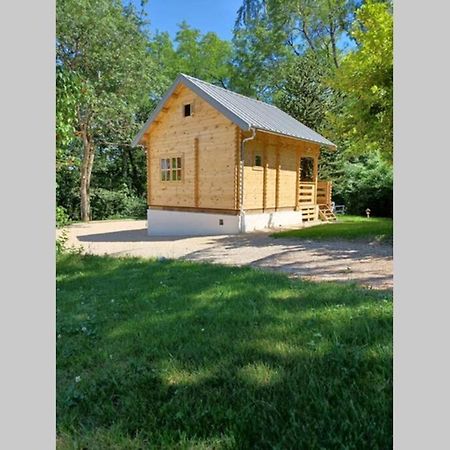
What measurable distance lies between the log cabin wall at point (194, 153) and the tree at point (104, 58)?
15.7 feet

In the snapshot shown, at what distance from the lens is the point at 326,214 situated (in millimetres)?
19531

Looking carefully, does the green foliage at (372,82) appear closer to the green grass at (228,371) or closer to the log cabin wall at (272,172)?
the log cabin wall at (272,172)

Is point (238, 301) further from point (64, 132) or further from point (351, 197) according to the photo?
point (351, 197)

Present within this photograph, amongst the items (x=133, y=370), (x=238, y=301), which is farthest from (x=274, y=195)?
(x=133, y=370)

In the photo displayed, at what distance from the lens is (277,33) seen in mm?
31016

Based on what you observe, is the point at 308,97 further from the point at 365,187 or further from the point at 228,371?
the point at 228,371

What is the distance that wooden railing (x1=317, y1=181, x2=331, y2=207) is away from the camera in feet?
64.5

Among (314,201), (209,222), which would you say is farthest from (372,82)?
(314,201)

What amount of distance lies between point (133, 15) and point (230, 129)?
1357 cm

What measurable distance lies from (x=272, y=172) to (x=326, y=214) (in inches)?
206

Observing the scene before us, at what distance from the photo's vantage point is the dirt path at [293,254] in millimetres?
6562

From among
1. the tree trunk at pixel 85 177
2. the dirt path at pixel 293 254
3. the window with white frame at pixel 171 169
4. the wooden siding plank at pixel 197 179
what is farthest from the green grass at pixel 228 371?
the tree trunk at pixel 85 177

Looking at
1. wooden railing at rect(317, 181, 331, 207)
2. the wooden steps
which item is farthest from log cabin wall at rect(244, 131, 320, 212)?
wooden railing at rect(317, 181, 331, 207)

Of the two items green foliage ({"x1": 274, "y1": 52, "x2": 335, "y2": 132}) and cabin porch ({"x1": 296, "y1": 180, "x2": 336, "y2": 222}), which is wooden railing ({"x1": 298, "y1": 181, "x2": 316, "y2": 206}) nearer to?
cabin porch ({"x1": 296, "y1": 180, "x2": 336, "y2": 222})
